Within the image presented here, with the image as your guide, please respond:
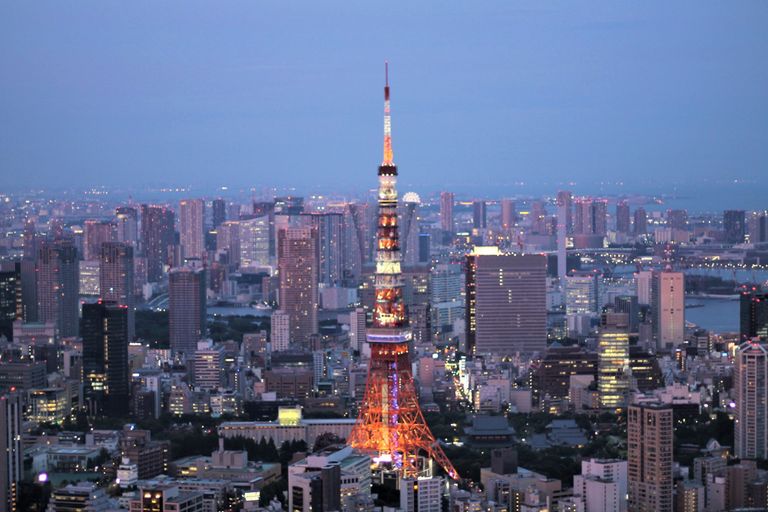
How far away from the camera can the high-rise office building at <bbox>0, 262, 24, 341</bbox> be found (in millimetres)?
20172

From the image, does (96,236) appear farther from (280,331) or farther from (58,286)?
(280,331)

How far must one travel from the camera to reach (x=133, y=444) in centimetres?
1292

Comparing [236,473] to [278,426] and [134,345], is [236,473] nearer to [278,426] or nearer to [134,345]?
[278,426]

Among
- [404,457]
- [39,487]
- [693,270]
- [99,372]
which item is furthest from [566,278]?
[39,487]

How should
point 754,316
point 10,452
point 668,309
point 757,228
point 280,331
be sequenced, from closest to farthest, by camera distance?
point 10,452, point 754,316, point 668,309, point 280,331, point 757,228

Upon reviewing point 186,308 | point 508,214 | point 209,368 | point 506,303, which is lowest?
point 209,368

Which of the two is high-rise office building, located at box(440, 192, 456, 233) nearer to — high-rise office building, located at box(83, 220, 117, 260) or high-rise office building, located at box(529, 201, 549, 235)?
high-rise office building, located at box(529, 201, 549, 235)

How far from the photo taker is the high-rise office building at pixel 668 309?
21.6 metres

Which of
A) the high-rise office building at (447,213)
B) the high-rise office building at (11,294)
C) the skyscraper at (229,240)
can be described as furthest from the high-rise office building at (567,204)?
the high-rise office building at (11,294)

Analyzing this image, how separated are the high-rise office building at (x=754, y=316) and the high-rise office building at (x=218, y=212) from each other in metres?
11.0

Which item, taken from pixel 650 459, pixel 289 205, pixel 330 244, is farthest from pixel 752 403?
pixel 289 205

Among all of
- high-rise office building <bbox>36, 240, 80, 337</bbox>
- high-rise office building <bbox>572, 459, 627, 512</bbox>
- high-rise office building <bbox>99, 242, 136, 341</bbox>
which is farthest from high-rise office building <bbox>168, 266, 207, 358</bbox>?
high-rise office building <bbox>572, 459, 627, 512</bbox>

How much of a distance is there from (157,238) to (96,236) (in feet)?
16.3

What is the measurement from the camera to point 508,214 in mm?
30031
